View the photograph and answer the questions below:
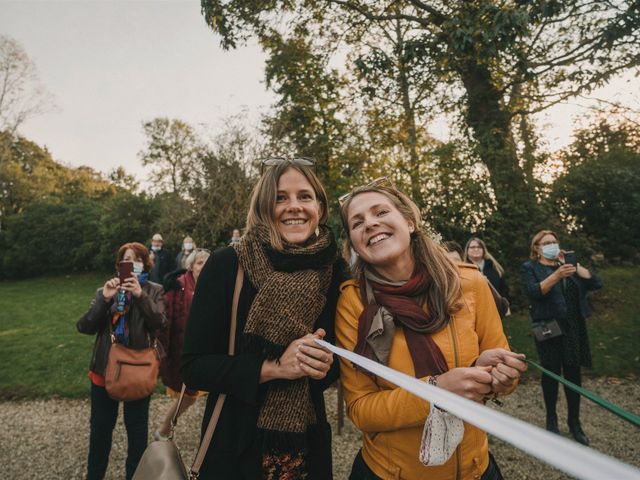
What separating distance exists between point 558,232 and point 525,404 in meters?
6.20

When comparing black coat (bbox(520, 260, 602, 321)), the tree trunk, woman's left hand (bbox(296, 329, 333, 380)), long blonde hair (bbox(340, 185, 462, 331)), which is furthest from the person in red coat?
the tree trunk

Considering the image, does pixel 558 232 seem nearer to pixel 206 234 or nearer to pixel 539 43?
pixel 539 43

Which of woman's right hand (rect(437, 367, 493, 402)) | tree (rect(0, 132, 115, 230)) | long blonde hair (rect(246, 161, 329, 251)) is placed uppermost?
tree (rect(0, 132, 115, 230))

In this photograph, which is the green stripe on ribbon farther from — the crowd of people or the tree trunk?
the tree trunk

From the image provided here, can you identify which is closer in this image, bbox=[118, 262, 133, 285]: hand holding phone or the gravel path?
bbox=[118, 262, 133, 285]: hand holding phone

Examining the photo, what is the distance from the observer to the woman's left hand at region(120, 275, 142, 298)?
10.4 feet

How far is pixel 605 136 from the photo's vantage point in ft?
46.7

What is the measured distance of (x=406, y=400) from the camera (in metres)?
1.45

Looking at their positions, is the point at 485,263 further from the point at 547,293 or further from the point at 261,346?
the point at 261,346

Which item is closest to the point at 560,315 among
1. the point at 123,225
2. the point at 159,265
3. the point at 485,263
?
the point at 485,263

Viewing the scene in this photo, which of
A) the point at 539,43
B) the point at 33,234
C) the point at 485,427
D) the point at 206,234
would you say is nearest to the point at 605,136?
the point at 539,43

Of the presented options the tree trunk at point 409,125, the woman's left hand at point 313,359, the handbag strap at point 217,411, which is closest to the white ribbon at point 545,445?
the woman's left hand at point 313,359

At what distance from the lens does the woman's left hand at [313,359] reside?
4.73ft

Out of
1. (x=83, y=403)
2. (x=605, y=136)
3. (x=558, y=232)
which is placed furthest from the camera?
A: (x=605, y=136)
